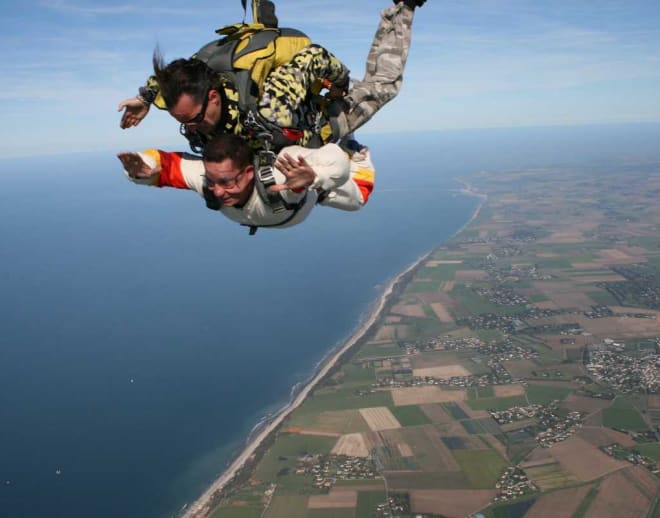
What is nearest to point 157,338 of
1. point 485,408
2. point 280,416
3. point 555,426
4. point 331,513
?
point 280,416

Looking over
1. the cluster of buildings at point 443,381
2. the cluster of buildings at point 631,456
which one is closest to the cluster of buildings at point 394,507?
the cluster of buildings at point 443,381

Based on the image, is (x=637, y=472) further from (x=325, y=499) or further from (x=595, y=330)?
(x=595, y=330)

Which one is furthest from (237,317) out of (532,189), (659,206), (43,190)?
(43,190)

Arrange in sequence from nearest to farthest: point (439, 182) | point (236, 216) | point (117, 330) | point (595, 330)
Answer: point (236, 216), point (595, 330), point (117, 330), point (439, 182)

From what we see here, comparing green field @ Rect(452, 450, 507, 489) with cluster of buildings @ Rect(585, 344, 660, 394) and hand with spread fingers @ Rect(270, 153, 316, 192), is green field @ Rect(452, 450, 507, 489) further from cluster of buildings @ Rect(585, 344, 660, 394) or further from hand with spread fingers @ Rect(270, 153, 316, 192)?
hand with spread fingers @ Rect(270, 153, 316, 192)

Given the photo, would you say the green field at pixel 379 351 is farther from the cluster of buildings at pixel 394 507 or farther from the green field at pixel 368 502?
the cluster of buildings at pixel 394 507

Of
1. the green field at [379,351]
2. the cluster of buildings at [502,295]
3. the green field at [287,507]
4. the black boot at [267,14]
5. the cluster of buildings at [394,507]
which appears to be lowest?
the green field at [287,507]
